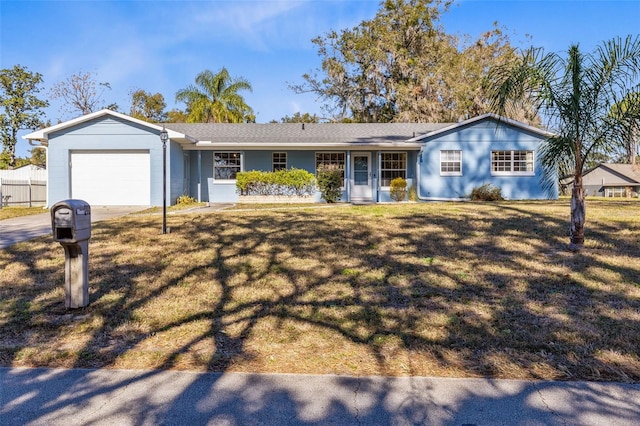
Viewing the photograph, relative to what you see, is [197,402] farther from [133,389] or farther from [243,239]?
[243,239]

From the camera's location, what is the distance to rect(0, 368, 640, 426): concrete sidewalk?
103 inches

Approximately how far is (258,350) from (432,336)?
1552mm

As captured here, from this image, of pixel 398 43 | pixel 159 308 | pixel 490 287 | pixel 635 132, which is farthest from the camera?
pixel 398 43

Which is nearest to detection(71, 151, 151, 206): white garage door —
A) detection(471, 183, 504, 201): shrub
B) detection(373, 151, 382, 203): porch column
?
detection(373, 151, 382, 203): porch column

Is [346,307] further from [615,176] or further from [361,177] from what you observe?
[615,176]

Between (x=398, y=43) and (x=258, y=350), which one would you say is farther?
(x=398, y=43)

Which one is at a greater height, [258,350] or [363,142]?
[363,142]

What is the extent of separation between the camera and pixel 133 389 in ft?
9.79

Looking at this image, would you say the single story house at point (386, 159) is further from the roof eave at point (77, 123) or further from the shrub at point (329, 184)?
the roof eave at point (77, 123)

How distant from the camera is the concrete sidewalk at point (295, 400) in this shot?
2.62 metres

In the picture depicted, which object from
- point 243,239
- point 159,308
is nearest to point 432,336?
point 159,308

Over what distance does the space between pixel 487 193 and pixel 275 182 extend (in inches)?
342

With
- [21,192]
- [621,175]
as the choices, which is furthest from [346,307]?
[621,175]

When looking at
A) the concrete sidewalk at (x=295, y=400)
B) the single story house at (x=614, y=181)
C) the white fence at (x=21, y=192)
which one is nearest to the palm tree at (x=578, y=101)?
the concrete sidewalk at (x=295, y=400)
